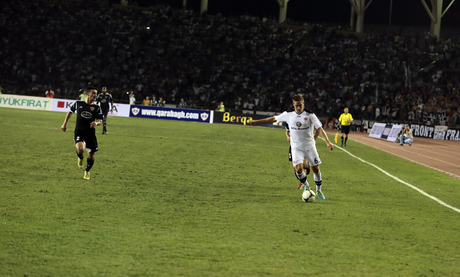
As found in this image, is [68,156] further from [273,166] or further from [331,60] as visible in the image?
[331,60]

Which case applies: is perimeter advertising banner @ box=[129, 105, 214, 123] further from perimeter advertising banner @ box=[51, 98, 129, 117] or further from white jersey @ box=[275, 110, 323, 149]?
white jersey @ box=[275, 110, 323, 149]

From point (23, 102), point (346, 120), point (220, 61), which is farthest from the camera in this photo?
point (220, 61)

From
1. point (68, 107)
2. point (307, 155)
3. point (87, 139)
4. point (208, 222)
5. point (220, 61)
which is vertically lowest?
point (208, 222)

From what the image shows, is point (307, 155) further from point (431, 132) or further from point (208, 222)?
point (431, 132)

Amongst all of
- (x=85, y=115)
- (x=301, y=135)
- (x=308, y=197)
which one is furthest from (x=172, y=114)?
(x=308, y=197)

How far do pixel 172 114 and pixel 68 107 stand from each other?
29.3ft

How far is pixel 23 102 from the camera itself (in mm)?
40000

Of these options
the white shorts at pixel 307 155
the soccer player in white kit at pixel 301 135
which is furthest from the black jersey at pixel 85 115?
the white shorts at pixel 307 155

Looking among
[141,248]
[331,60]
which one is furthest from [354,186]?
[331,60]

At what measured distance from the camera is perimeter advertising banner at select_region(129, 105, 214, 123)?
133ft

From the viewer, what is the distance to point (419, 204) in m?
9.93

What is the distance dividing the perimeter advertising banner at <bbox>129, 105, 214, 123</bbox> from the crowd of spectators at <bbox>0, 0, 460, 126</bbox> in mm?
2446

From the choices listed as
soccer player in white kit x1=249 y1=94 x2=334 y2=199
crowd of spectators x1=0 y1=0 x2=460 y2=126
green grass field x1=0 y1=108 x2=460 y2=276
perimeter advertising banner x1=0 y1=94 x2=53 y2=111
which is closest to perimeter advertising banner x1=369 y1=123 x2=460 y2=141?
crowd of spectators x1=0 y1=0 x2=460 y2=126

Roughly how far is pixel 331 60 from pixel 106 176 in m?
41.2
